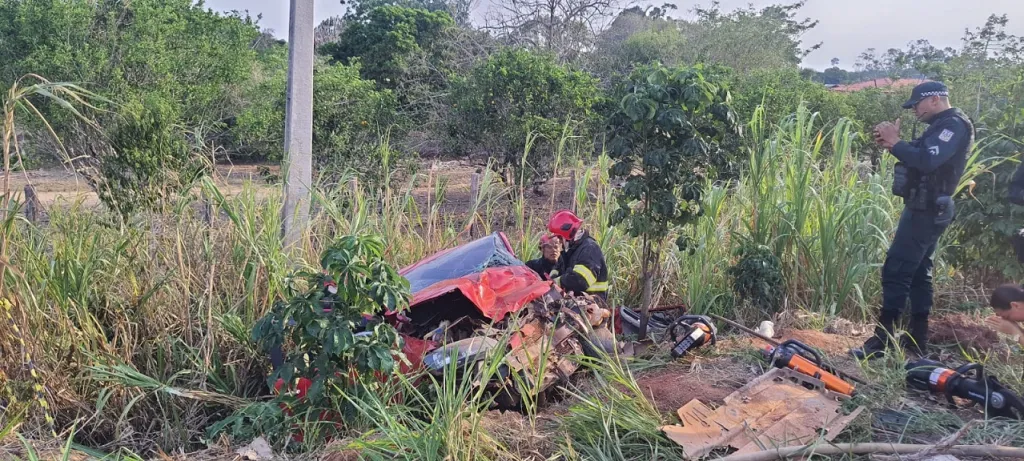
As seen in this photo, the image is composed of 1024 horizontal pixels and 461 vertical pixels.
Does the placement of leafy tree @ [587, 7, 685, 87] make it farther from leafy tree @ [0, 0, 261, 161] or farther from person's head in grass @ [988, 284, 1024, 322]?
person's head in grass @ [988, 284, 1024, 322]

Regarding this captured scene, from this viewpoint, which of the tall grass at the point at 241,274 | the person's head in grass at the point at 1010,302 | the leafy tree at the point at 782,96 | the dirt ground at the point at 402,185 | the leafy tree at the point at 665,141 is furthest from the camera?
the leafy tree at the point at 782,96

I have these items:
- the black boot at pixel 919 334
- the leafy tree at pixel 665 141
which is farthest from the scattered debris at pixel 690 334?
the black boot at pixel 919 334

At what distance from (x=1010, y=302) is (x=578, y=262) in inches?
97.2

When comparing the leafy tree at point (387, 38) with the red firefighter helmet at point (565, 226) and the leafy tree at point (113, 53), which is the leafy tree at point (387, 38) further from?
the red firefighter helmet at point (565, 226)

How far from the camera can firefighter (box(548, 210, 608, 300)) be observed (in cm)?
504

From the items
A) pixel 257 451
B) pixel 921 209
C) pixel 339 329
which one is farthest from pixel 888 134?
pixel 257 451

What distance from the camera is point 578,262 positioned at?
5.17 m

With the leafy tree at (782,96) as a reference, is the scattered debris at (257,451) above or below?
below

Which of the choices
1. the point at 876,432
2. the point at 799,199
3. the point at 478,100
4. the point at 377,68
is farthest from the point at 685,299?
the point at 377,68

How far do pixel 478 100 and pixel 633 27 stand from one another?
15947mm

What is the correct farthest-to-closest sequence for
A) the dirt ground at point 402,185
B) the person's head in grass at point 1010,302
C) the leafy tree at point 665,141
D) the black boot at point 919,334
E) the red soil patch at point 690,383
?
the dirt ground at point 402,185 → the black boot at point 919,334 → the leafy tree at point 665,141 → the red soil patch at point 690,383 → the person's head in grass at point 1010,302

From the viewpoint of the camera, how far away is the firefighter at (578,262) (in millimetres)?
5039

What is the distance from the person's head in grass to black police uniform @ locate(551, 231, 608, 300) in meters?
2.28

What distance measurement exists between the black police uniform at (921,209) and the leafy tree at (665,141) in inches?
43.4
